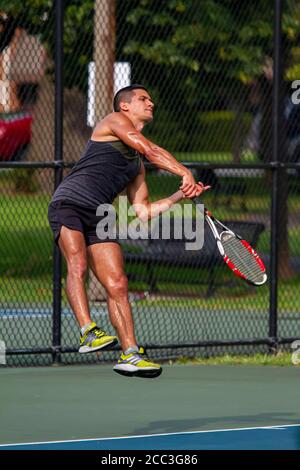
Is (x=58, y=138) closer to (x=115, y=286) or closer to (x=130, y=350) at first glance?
(x=115, y=286)

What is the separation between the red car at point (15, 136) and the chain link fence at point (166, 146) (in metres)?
0.06

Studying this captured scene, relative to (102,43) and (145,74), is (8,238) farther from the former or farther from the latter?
(145,74)

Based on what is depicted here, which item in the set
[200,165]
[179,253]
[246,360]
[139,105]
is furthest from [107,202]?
[179,253]


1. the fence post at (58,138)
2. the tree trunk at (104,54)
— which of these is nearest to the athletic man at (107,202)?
the fence post at (58,138)

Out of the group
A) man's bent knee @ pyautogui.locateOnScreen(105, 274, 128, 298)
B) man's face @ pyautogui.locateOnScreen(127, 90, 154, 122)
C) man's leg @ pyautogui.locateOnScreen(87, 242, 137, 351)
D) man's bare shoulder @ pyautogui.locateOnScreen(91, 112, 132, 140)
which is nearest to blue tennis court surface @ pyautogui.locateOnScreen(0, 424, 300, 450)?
man's leg @ pyautogui.locateOnScreen(87, 242, 137, 351)

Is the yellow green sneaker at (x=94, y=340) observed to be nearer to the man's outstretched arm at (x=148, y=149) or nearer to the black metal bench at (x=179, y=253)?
the man's outstretched arm at (x=148, y=149)

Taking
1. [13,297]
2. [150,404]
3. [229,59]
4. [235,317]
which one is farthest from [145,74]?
[150,404]

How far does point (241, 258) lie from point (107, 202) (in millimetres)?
888

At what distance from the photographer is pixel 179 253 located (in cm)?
1465

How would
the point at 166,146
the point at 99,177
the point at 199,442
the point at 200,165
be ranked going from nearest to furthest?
the point at 199,442 < the point at 99,177 < the point at 200,165 < the point at 166,146

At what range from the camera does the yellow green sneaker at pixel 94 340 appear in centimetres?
845

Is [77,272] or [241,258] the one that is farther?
[241,258]

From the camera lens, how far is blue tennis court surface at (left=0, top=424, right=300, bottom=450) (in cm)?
800

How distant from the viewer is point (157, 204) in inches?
348
